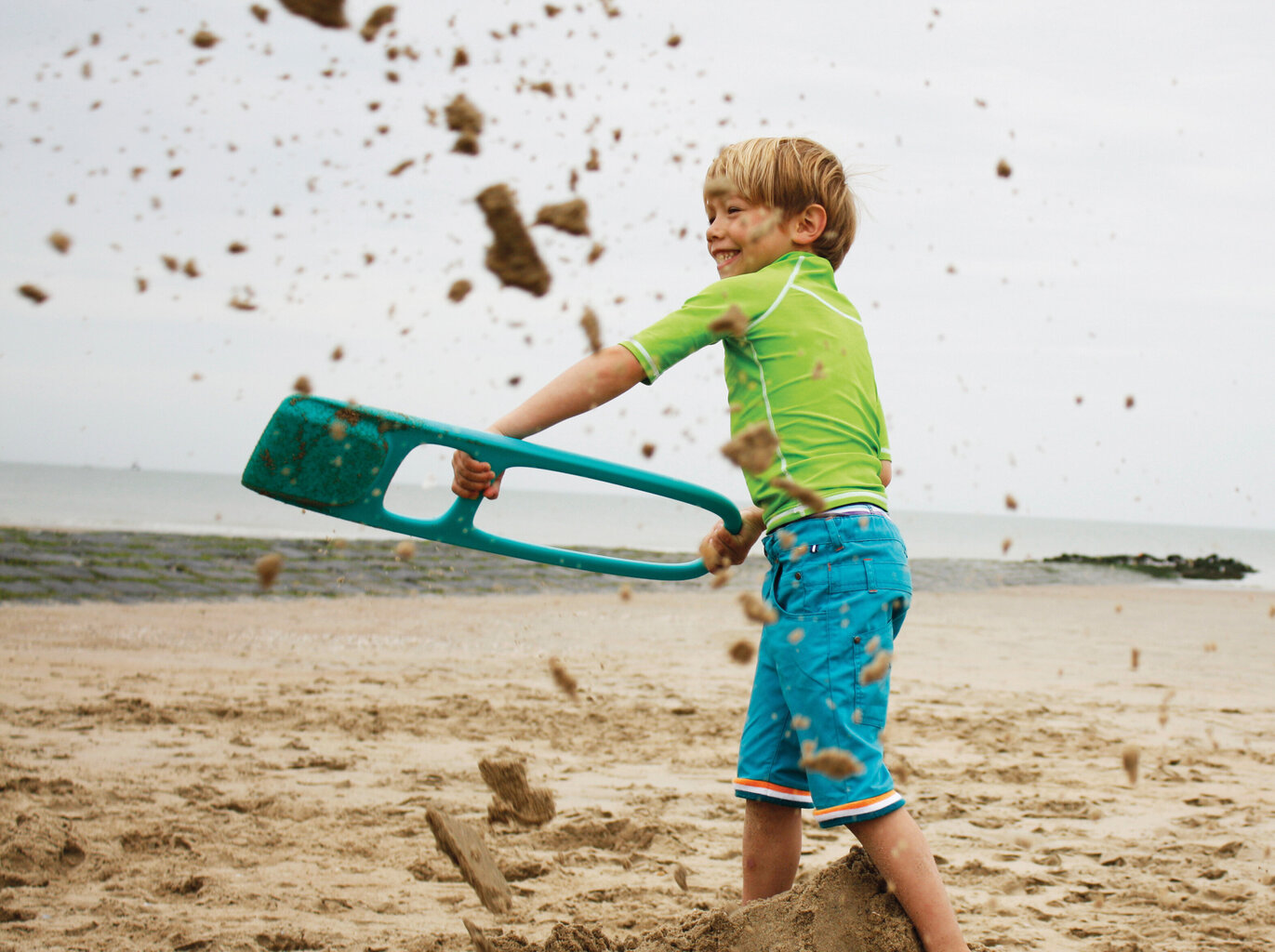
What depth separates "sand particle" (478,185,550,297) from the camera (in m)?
2.27

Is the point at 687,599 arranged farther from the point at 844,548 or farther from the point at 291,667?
the point at 844,548

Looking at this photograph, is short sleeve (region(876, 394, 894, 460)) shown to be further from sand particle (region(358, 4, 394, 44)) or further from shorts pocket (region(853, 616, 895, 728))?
sand particle (region(358, 4, 394, 44))

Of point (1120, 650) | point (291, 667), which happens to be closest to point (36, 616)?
point (291, 667)

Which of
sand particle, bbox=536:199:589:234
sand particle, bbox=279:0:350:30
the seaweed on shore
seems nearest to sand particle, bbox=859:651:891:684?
sand particle, bbox=536:199:589:234

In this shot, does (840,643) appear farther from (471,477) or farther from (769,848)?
(471,477)

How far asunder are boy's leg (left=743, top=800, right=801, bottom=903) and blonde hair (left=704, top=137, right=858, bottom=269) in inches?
45.3

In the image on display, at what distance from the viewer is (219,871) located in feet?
7.99

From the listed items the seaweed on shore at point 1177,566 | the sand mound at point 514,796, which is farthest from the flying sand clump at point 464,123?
the seaweed on shore at point 1177,566

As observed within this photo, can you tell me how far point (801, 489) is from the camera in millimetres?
1691

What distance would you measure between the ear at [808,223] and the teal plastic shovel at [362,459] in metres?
0.59

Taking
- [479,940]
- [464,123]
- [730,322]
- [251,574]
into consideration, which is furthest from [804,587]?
[251,574]

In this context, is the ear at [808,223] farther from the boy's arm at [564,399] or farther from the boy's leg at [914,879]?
the boy's leg at [914,879]

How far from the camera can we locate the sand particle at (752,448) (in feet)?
5.79

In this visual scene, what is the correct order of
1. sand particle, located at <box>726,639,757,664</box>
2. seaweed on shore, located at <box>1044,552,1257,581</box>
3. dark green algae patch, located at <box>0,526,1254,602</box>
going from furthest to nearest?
seaweed on shore, located at <box>1044,552,1257,581</box> < dark green algae patch, located at <box>0,526,1254,602</box> < sand particle, located at <box>726,639,757,664</box>
